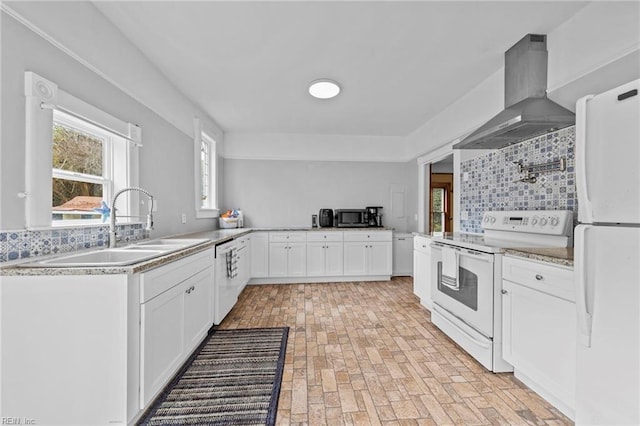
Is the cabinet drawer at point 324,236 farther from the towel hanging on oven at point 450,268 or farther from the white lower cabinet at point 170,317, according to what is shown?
the white lower cabinet at point 170,317

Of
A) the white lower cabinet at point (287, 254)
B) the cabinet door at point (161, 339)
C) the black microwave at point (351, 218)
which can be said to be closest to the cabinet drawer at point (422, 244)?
the black microwave at point (351, 218)

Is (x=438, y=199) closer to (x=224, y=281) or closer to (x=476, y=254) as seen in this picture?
(x=476, y=254)

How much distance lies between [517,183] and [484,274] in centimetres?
108

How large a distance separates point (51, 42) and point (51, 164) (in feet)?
2.21

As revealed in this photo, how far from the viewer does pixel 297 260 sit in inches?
177

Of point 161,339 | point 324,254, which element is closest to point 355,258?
point 324,254

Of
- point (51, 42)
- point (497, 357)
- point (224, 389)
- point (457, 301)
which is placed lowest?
point (224, 389)

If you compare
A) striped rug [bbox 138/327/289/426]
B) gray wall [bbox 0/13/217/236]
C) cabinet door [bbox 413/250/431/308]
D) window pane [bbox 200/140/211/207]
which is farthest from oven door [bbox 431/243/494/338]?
window pane [bbox 200/140/211/207]

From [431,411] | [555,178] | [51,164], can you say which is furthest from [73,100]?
[555,178]

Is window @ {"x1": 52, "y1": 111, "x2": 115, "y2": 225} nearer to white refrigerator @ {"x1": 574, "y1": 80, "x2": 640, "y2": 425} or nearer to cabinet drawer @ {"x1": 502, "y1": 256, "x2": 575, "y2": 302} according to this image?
white refrigerator @ {"x1": 574, "y1": 80, "x2": 640, "y2": 425}

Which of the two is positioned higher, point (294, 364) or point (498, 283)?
point (498, 283)

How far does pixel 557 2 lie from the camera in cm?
180

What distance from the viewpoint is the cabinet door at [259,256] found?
4422 mm

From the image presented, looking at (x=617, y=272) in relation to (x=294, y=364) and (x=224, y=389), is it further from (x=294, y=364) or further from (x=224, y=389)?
(x=224, y=389)
